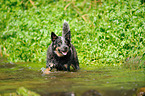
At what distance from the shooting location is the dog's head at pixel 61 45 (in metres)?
7.11

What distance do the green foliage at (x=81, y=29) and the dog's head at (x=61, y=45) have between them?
2698 mm

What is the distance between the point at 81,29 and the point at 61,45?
5.16 m

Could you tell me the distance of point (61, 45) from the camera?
281 inches

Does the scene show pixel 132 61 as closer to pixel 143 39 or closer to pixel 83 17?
pixel 143 39

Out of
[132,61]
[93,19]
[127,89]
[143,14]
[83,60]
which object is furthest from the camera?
[93,19]

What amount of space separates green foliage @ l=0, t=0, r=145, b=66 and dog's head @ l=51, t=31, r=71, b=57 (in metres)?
2.70

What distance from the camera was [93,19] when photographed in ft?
39.5

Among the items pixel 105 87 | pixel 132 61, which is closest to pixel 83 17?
pixel 132 61

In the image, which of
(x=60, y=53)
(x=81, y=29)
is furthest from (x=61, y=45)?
(x=81, y=29)

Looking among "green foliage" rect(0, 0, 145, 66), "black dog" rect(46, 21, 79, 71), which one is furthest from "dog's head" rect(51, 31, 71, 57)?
"green foliage" rect(0, 0, 145, 66)

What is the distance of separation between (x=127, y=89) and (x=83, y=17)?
33.0 ft

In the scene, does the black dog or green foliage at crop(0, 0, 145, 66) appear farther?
green foliage at crop(0, 0, 145, 66)

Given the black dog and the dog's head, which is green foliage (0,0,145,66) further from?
the dog's head

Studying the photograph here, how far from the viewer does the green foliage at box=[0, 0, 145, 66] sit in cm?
1004
